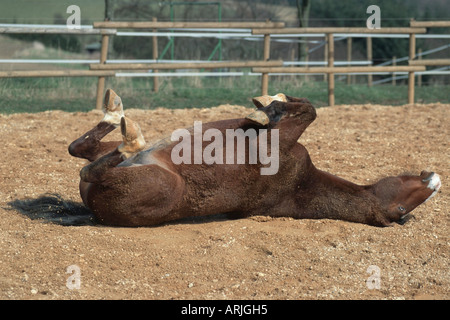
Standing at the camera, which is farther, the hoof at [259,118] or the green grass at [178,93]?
the green grass at [178,93]

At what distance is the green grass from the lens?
392 inches

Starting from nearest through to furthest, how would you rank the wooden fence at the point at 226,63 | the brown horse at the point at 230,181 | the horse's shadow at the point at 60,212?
the brown horse at the point at 230,181 → the horse's shadow at the point at 60,212 → the wooden fence at the point at 226,63

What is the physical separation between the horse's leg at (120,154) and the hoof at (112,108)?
492mm

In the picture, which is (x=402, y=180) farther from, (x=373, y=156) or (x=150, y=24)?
(x=150, y=24)

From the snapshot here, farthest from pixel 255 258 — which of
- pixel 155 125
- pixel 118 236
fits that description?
pixel 155 125

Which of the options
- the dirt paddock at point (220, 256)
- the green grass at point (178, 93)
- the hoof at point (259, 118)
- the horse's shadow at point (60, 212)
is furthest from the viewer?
the green grass at point (178, 93)

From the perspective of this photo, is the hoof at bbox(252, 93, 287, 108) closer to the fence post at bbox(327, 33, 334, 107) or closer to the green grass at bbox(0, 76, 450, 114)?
the green grass at bbox(0, 76, 450, 114)

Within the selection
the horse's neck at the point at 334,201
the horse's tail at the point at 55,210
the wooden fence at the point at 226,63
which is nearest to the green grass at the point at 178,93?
the wooden fence at the point at 226,63

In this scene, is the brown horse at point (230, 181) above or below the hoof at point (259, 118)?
below

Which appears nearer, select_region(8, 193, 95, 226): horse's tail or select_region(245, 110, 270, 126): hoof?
select_region(245, 110, 270, 126): hoof

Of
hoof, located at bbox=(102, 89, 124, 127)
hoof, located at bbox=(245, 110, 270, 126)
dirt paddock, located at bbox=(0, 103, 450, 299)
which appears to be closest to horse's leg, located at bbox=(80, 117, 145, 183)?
dirt paddock, located at bbox=(0, 103, 450, 299)

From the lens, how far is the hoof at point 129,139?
3021mm

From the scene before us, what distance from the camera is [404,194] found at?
367 centimetres

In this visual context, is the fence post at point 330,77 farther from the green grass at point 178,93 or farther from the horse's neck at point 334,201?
the horse's neck at point 334,201
